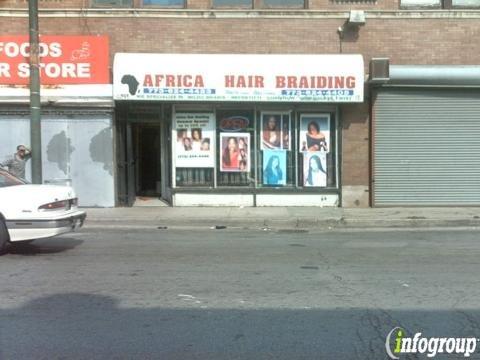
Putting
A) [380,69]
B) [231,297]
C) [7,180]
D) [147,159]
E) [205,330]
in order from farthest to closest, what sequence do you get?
[147,159], [380,69], [7,180], [231,297], [205,330]

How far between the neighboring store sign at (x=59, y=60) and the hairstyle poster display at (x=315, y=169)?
576 cm

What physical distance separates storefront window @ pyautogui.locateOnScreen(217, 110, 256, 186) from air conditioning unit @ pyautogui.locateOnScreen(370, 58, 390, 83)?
340 cm

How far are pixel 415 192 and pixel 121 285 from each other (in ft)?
34.7

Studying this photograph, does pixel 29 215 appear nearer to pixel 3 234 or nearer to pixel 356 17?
pixel 3 234

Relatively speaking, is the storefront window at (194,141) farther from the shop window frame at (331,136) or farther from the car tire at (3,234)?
the car tire at (3,234)

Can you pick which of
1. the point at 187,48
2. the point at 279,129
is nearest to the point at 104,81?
the point at 187,48

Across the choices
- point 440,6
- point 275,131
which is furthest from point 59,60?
point 440,6

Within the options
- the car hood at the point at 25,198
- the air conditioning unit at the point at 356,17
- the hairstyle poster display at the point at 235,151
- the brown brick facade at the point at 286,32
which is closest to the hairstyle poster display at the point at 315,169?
the hairstyle poster display at the point at 235,151

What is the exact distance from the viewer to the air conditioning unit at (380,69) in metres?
14.6

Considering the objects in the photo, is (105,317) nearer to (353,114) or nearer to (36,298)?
(36,298)

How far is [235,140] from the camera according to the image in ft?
51.5

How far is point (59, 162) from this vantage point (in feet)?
50.2

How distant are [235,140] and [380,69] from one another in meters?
4.20

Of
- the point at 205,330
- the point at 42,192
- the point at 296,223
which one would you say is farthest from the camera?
the point at 296,223
